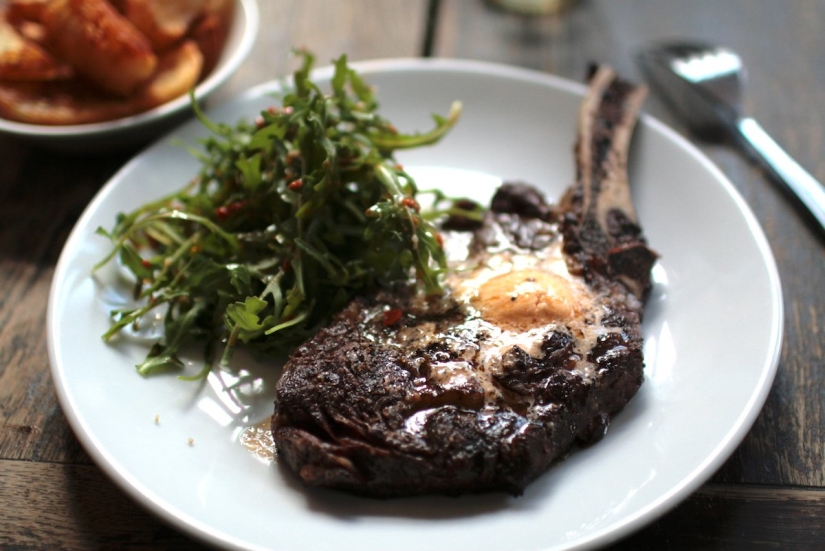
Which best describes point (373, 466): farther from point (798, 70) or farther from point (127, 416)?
point (798, 70)

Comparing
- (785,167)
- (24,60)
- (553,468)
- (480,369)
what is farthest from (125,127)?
(785,167)

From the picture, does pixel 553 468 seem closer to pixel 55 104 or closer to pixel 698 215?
pixel 698 215

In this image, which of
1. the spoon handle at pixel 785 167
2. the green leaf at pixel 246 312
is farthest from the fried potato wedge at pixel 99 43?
the spoon handle at pixel 785 167

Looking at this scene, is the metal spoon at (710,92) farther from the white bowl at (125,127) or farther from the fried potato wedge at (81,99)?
the fried potato wedge at (81,99)

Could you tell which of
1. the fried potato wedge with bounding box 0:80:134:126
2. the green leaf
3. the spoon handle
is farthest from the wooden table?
the green leaf

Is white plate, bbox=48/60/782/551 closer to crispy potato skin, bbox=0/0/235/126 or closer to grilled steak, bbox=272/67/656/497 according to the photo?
A: grilled steak, bbox=272/67/656/497

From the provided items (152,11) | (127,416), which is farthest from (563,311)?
(152,11)

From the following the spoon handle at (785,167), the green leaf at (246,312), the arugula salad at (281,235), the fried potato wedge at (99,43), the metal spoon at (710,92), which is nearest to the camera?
the green leaf at (246,312)
